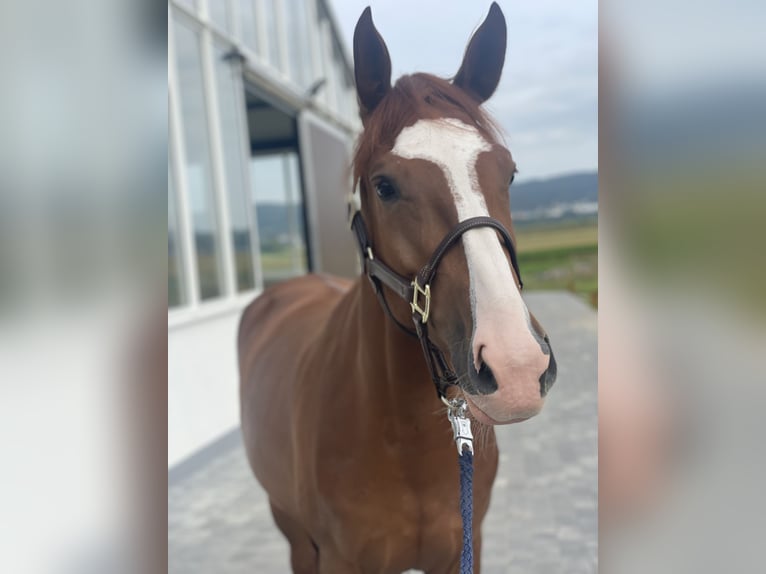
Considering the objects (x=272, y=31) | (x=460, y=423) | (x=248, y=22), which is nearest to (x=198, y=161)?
(x=248, y=22)

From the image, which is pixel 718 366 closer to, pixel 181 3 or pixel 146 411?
pixel 146 411

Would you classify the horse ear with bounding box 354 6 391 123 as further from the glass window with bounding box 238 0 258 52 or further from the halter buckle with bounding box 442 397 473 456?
the glass window with bounding box 238 0 258 52

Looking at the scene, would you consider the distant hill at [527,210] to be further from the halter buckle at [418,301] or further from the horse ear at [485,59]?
the halter buckle at [418,301]

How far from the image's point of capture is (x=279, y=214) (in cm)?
712

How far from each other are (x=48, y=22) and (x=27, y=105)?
84 mm

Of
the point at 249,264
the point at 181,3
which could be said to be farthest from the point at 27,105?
the point at 249,264

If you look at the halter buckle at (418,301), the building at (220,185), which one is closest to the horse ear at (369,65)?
the building at (220,185)

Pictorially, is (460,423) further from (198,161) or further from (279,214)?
(279,214)

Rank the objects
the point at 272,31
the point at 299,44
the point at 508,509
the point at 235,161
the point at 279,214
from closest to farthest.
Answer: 1. the point at 508,509
2. the point at 235,161
3. the point at 272,31
4. the point at 299,44
5. the point at 279,214

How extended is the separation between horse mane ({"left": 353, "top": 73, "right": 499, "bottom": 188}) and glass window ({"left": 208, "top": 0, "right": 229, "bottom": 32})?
366cm

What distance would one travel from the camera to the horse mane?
101 cm

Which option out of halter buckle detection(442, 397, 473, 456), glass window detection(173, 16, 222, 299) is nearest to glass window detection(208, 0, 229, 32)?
glass window detection(173, 16, 222, 299)

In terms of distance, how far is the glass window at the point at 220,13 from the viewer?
4.01m

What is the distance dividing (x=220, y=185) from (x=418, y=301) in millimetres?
3526
